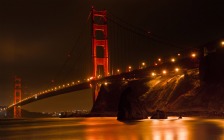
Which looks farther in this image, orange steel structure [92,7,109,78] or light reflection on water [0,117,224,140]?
orange steel structure [92,7,109,78]

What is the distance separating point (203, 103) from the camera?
51.6m

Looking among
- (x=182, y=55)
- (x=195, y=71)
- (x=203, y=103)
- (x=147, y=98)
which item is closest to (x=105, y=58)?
(x=147, y=98)

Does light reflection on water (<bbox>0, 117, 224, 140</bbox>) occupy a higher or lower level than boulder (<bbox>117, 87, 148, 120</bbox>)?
lower

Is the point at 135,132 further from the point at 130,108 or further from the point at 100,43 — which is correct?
the point at 100,43

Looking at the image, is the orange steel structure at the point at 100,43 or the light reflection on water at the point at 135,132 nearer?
the light reflection on water at the point at 135,132

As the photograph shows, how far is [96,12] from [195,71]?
91.3 ft

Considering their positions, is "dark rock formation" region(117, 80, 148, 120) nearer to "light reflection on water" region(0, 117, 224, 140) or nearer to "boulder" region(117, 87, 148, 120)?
"boulder" region(117, 87, 148, 120)

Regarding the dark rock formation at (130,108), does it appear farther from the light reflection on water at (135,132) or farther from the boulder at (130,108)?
the light reflection on water at (135,132)

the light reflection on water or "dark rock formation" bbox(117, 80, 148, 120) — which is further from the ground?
"dark rock formation" bbox(117, 80, 148, 120)

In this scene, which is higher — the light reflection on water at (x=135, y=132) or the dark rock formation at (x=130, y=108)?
the dark rock formation at (x=130, y=108)

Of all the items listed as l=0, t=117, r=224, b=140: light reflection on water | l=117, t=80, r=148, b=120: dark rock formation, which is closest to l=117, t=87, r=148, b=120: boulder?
l=117, t=80, r=148, b=120: dark rock formation

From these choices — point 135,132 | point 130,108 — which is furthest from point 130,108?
point 135,132

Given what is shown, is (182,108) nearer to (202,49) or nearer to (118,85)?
(202,49)

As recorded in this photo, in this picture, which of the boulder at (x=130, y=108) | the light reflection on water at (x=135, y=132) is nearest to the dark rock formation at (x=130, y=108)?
the boulder at (x=130, y=108)
